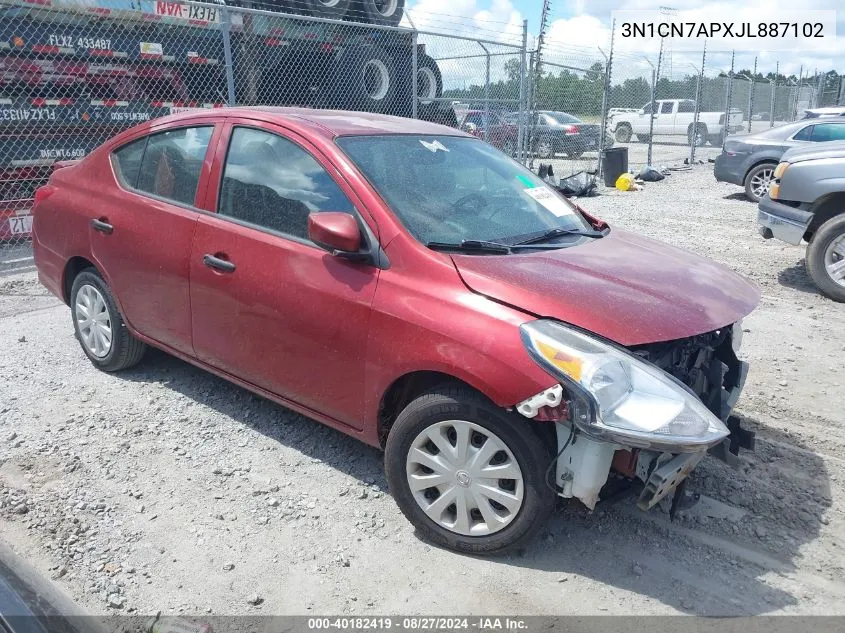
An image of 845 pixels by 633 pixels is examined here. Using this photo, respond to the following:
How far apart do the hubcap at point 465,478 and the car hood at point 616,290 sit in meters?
0.56

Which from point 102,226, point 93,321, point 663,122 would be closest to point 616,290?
point 102,226

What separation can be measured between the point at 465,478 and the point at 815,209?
570 centimetres

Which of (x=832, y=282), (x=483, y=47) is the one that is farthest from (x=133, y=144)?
(x=483, y=47)

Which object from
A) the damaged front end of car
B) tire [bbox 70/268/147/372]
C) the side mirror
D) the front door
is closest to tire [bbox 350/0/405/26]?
tire [bbox 70/268/147/372]

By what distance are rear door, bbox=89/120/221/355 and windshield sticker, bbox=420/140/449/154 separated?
114 centimetres

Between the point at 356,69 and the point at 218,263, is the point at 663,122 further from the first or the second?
the point at 218,263

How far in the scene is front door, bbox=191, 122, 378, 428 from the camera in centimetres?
324

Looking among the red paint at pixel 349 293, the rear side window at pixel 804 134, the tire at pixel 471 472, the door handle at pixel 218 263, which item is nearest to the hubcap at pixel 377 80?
the rear side window at pixel 804 134

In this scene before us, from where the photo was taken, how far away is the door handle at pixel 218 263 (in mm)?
3623

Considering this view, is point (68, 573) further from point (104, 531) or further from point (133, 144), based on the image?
point (133, 144)

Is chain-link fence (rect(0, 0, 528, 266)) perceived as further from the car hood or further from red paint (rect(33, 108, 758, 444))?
the car hood

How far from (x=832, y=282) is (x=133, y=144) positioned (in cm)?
600

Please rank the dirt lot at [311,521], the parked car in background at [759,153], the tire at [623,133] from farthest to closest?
the tire at [623,133] < the parked car in background at [759,153] < the dirt lot at [311,521]

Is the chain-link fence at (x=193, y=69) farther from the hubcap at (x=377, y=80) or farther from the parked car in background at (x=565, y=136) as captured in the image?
the parked car in background at (x=565, y=136)
